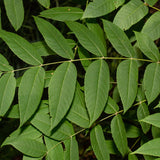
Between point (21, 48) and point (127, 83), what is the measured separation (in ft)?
1.78

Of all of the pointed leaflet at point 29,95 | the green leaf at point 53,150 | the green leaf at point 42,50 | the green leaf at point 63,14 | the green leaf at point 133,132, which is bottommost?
the green leaf at point 133,132

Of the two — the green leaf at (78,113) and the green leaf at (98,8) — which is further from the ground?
the green leaf at (98,8)

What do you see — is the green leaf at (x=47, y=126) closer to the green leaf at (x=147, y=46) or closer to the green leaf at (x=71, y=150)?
the green leaf at (x=71, y=150)

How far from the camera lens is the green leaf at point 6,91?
3.59 feet

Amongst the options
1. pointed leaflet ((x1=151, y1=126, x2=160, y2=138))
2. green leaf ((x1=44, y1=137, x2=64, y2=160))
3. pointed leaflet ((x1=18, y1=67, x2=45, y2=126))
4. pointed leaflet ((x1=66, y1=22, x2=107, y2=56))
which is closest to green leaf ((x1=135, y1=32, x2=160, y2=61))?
pointed leaflet ((x1=66, y1=22, x2=107, y2=56))

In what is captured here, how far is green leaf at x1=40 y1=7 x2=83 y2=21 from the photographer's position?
1.36 meters

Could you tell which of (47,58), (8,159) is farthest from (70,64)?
(8,159)

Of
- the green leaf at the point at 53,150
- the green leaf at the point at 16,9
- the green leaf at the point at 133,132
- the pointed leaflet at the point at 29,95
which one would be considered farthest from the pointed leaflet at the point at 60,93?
the green leaf at the point at 133,132

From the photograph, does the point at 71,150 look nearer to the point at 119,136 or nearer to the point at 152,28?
the point at 119,136

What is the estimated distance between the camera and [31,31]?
2.85 m

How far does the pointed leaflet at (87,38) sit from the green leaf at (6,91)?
38 centimetres

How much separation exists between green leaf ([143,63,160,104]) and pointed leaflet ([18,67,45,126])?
0.49m

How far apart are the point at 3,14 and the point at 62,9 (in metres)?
1.47

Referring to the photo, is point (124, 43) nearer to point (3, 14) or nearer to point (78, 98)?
point (78, 98)
